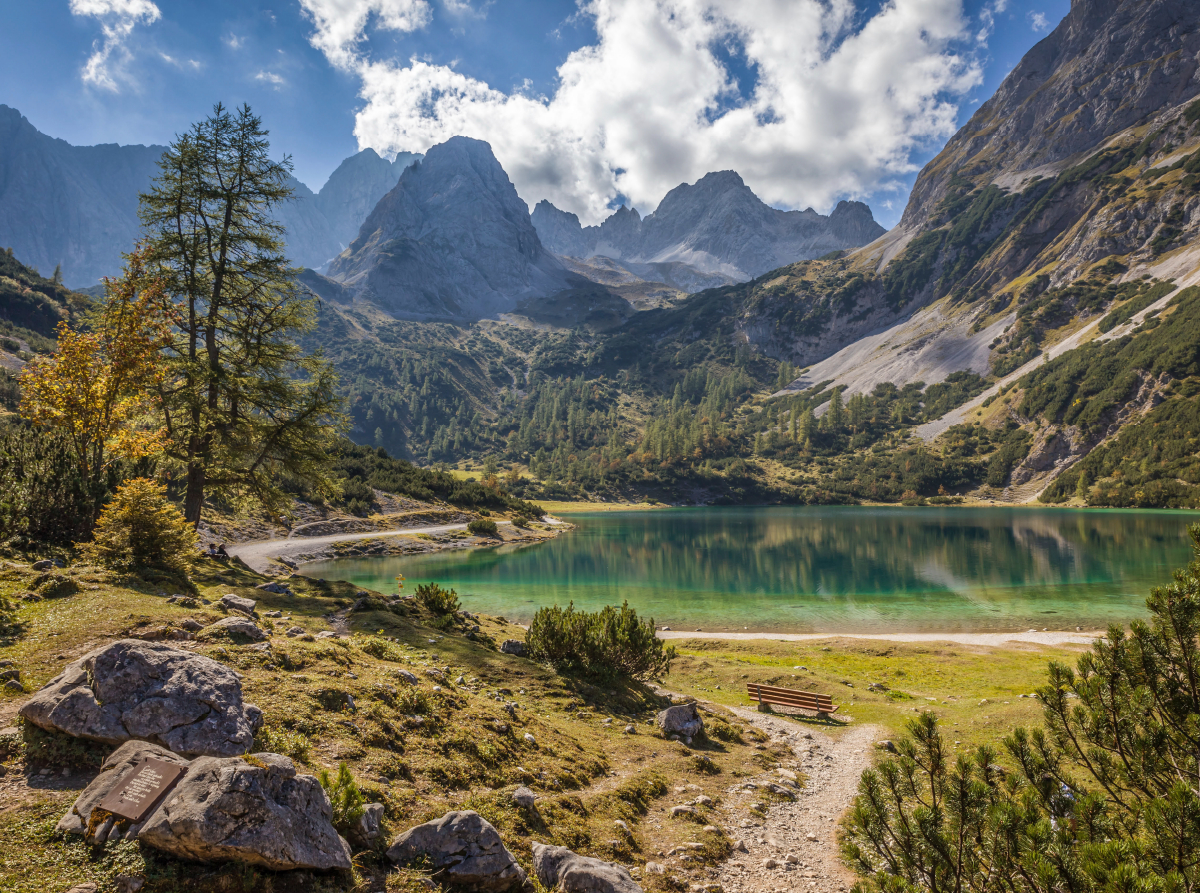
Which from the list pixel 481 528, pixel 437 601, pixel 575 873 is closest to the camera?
pixel 575 873

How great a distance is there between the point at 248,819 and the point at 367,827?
61.5 inches

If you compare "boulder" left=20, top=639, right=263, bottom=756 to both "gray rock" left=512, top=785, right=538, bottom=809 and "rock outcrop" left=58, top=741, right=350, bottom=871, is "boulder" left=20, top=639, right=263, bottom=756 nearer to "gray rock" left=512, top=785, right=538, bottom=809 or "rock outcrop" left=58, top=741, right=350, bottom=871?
"rock outcrop" left=58, top=741, right=350, bottom=871

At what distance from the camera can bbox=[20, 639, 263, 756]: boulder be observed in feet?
17.9

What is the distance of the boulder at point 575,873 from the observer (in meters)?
5.83

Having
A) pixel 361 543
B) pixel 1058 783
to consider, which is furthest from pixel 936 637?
pixel 361 543

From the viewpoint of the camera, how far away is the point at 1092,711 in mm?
5113

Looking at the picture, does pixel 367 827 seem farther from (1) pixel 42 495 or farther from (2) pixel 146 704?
(1) pixel 42 495

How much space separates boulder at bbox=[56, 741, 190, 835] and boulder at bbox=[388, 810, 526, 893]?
2388 millimetres

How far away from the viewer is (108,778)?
15.1 feet

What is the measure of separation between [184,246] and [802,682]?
101 ft

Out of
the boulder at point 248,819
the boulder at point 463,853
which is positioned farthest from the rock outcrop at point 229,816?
the boulder at point 463,853

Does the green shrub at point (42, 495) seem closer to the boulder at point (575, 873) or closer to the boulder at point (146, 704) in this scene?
the boulder at point (146, 704)

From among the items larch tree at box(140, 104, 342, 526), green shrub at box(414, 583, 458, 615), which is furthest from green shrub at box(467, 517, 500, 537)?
green shrub at box(414, 583, 458, 615)

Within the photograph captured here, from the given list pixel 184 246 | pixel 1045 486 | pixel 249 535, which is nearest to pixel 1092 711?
pixel 184 246
